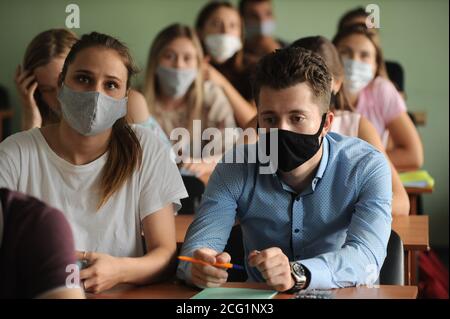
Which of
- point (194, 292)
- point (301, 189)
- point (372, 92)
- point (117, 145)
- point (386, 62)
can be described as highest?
point (386, 62)

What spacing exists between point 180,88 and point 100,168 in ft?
6.48

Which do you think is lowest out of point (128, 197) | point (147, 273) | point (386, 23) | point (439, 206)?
point (439, 206)

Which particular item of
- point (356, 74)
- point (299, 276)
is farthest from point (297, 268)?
point (356, 74)

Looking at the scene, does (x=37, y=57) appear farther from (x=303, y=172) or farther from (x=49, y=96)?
(x=303, y=172)

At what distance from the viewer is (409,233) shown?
215 centimetres

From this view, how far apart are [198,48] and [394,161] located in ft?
3.49

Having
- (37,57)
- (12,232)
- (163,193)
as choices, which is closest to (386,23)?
(37,57)

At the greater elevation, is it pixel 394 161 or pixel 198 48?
pixel 198 48

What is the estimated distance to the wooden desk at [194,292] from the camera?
5.02 ft

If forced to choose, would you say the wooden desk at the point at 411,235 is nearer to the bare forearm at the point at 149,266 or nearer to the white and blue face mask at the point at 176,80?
the bare forearm at the point at 149,266

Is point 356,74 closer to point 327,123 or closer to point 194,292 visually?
point 327,123

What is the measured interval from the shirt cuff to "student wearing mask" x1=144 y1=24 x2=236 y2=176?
6.72 feet

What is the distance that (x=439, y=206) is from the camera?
4738 mm
